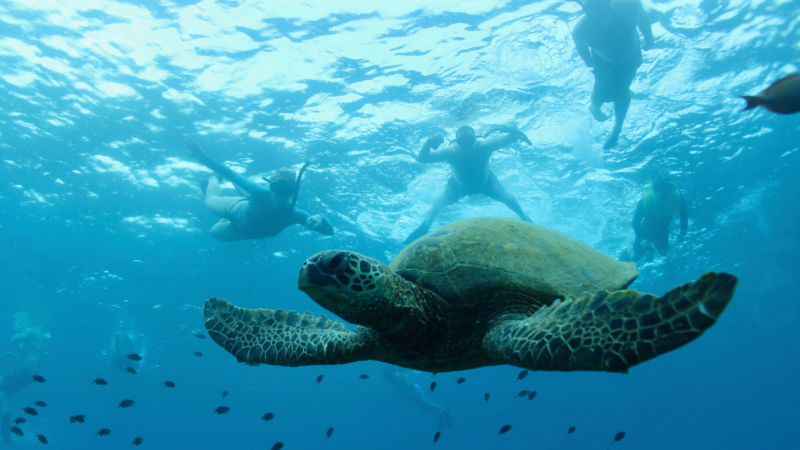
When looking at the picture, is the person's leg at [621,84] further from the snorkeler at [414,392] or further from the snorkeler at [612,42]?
the snorkeler at [414,392]

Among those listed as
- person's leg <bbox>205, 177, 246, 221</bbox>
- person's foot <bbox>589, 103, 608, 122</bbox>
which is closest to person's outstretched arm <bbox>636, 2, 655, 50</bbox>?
person's foot <bbox>589, 103, 608, 122</bbox>

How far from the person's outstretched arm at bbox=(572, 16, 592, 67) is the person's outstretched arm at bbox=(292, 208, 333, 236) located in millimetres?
7684

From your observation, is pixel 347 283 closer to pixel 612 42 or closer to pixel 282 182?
pixel 282 182

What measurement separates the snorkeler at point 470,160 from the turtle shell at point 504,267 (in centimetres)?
741

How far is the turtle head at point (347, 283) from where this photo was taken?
87.9 inches

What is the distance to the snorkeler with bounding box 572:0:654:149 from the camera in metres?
7.57

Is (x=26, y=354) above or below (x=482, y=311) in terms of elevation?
below

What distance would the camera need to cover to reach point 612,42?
317 inches

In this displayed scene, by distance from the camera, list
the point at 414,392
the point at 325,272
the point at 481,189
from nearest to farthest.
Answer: the point at 325,272 → the point at 481,189 → the point at 414,392

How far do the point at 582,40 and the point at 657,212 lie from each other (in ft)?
26.9

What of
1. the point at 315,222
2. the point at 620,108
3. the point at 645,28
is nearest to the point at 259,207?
the point at 315,222

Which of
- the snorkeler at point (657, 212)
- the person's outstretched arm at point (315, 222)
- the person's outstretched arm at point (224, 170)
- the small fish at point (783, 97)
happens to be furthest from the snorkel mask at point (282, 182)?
the snorkeler at point (657, 212)

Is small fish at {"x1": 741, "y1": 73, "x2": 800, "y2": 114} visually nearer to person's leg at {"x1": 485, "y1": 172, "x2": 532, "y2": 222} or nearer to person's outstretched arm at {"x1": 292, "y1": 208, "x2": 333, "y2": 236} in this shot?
person's outstretched arm at {"x1": 292, "y1": 208, "x2": 333, "y2": 236}

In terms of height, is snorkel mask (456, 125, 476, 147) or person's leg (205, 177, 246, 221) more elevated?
snorkel mask (456, 125, 476, 147)
